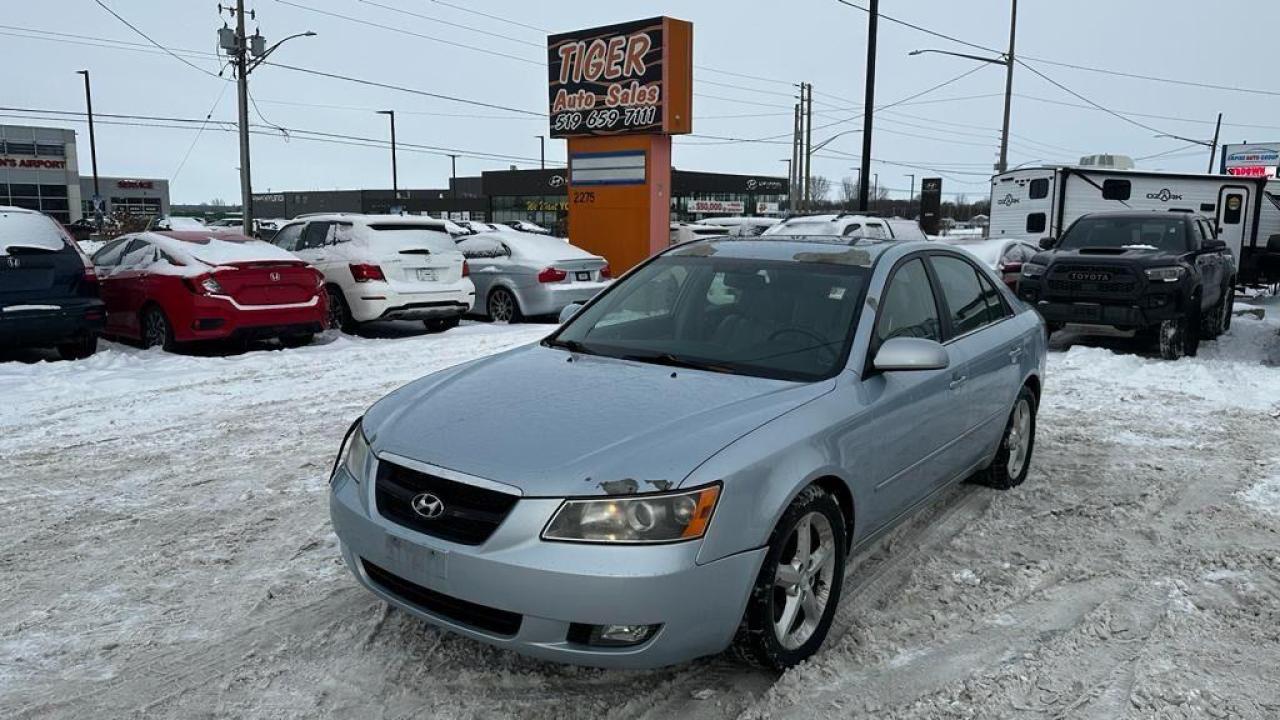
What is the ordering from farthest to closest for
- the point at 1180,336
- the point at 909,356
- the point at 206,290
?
the point at 1180,336 < the point at 206,290 < the point at 909,356

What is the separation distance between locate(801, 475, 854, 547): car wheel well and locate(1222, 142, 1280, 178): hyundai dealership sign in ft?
154

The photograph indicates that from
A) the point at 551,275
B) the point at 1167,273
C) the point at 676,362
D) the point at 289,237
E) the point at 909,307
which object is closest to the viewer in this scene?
the point at 676,362

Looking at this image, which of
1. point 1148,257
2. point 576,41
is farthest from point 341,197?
point 1148,257

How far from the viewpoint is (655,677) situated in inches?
130

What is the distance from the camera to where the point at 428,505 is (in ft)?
9.87

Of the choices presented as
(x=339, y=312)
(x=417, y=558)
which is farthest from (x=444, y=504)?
(x=339, y=312)

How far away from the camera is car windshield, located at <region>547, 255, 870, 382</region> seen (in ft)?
12.7

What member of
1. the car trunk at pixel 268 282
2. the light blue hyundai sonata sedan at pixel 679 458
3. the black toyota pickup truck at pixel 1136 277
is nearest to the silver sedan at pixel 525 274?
the car trunk at pixel 268 282

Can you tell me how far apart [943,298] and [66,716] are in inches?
162

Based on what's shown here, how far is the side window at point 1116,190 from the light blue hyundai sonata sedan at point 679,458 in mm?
17732

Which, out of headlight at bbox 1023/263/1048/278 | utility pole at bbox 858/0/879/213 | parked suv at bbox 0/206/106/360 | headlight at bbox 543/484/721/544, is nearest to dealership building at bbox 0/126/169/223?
utility pole at bbox 858/0/879/213

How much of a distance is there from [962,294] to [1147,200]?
18029mm

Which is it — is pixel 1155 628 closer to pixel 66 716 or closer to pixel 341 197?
pixel 66 716

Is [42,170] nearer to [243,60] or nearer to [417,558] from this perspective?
[243,60]
